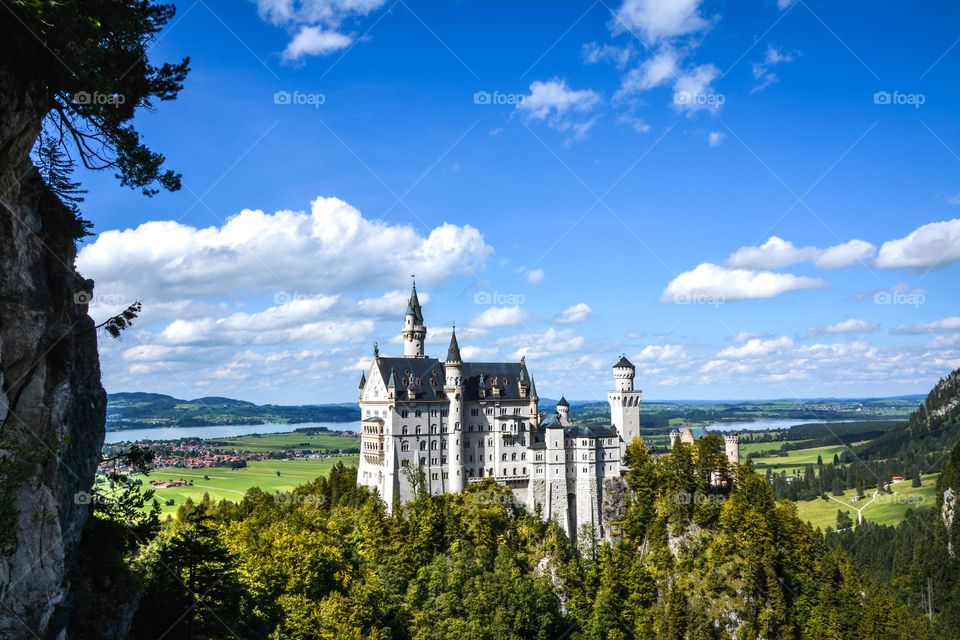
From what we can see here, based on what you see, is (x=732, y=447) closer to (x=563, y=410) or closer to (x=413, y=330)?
(x=563, y=410)

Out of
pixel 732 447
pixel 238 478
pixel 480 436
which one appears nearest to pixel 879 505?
pixel 732 447

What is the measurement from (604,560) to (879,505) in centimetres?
13180

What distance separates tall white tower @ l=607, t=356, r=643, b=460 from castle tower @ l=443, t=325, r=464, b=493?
2167cm

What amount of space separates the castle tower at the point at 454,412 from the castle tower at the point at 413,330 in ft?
20.1

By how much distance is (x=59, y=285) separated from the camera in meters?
24.9

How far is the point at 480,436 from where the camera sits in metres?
94.5

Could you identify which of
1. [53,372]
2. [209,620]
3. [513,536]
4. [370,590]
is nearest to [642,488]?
[513,536]

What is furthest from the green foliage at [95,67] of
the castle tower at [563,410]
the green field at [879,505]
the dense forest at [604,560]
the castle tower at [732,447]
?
the green field at [879,505]

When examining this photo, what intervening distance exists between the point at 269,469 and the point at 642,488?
123 m

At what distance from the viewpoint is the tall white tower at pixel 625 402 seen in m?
98.1

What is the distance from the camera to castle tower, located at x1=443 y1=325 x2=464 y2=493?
90875 mm

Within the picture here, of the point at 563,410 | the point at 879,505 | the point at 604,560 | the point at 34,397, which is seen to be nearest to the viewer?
the point at 34,397

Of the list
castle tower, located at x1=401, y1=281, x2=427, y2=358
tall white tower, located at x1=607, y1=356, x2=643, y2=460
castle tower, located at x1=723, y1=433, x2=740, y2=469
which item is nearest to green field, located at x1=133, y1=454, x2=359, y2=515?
castle tower, located at x1=401, y1=281, x2=427, y2=358

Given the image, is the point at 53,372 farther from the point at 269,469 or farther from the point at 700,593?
the point at 269,469
